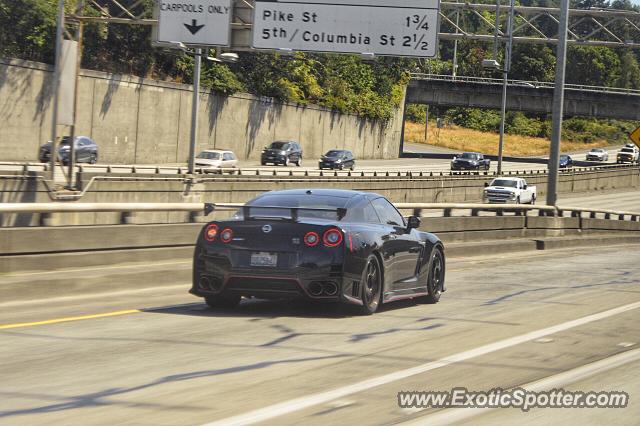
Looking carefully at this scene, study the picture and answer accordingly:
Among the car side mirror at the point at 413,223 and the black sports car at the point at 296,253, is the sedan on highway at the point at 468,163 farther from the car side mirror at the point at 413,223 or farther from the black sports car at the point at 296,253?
the black sports car at the point at 296,253

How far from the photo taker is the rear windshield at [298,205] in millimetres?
11672

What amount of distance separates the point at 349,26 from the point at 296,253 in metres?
21.7

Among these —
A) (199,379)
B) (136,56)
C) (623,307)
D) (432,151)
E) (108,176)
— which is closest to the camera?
(199,379)

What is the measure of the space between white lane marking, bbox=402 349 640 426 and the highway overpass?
93097mm

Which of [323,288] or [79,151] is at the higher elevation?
[79,151]

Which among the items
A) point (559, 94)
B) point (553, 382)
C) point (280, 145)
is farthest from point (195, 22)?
point (280, 145)

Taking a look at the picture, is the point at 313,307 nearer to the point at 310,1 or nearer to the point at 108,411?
the point at 108,411

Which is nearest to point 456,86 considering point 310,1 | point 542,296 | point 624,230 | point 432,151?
point 432,151

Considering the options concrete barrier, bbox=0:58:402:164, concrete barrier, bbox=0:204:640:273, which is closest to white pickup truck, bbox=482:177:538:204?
concrete barrier, bbox=0:58:402:164

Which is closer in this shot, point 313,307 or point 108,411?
point 108,411

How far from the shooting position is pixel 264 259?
11.4 metres

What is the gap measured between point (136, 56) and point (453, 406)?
6564 cm

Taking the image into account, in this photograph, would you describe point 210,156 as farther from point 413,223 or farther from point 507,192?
point 413,223

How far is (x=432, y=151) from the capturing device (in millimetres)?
127000
